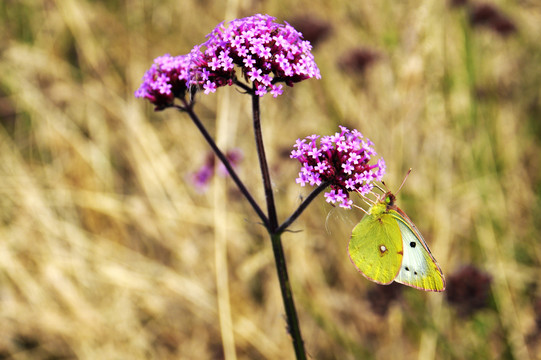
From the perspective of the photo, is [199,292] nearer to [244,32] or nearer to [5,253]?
[5,253]

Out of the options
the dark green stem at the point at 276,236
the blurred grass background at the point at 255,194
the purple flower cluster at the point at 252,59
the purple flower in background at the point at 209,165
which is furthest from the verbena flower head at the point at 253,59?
the purple flower in background at the point at 209,165

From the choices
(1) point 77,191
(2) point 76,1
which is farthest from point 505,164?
(2) point 76,1

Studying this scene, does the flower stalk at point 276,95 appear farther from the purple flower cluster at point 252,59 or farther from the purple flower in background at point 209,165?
the purple flower in background at point 209,165

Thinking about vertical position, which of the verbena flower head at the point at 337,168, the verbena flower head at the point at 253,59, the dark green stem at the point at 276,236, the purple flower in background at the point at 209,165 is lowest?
the dark green stem at the point at 276,236

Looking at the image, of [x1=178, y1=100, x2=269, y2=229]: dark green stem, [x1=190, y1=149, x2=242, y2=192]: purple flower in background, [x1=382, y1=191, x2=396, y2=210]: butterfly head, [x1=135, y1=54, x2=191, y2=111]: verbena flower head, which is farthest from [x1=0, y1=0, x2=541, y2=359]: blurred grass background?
[x1=178, y1=100, x2=269, y2=229]: dark green stem

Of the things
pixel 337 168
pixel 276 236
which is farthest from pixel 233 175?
pixel 337 168

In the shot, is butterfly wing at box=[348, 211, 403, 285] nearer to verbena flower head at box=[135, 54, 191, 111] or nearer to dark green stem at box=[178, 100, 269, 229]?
dark green stem at box=[178, 100, 269, 229]
